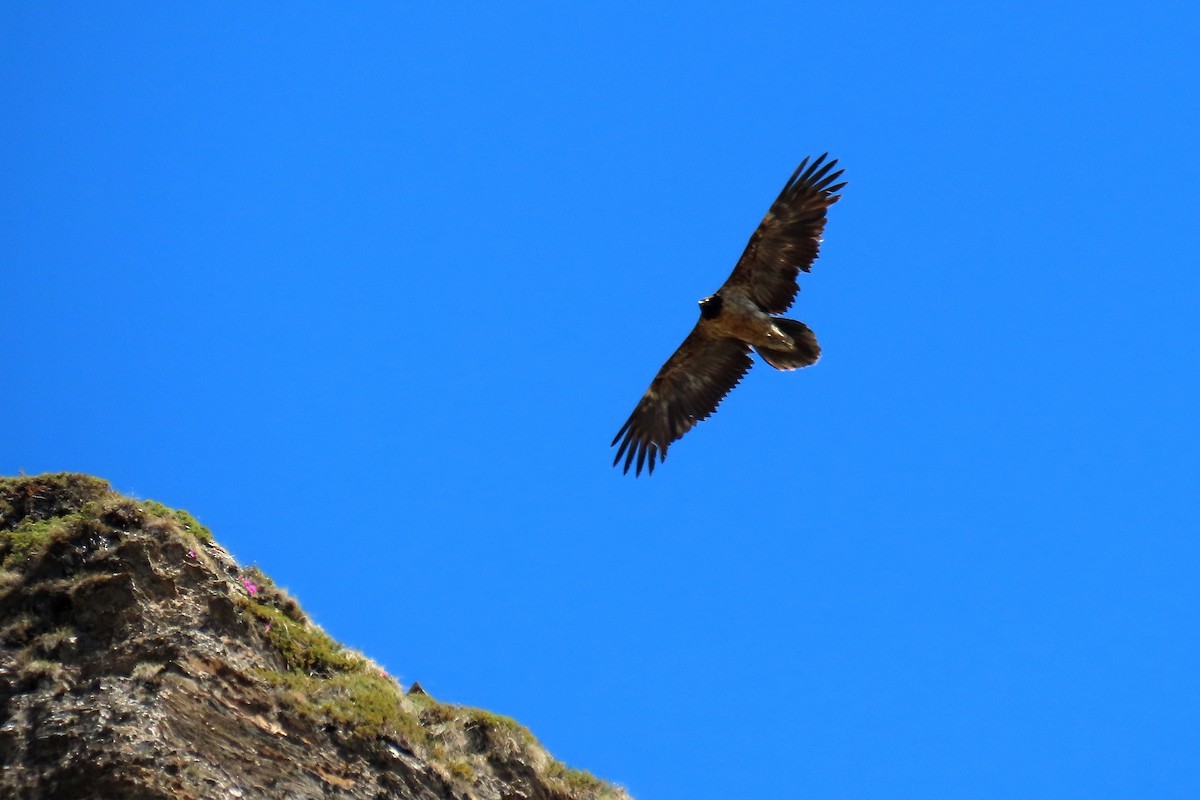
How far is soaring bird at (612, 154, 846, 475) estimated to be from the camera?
17.7m

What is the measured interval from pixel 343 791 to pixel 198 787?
164cm

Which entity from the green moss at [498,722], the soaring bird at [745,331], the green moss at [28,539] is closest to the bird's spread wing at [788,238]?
the soaring bird at [745,331]

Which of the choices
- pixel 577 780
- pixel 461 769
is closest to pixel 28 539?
pixel 461 769

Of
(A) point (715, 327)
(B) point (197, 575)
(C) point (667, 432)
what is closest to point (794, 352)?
(A) point (715, 327)

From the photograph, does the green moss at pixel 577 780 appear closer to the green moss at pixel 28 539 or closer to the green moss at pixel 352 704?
the green moss at pixel 352 704

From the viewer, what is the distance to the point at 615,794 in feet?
49.0

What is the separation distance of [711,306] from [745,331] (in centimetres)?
62

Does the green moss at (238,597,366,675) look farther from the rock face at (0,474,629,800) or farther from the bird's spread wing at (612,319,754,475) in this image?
the bird's spread wing at (612,319,754,475)

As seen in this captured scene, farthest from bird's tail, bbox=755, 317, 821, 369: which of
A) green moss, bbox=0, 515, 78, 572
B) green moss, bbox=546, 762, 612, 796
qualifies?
green moss, bbox=0, 515, 78, 572

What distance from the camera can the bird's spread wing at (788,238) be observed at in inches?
695

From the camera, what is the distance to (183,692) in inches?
476

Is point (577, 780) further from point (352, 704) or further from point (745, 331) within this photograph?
point (745, 331)

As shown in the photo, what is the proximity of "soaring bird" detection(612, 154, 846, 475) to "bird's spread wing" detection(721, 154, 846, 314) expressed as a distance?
0.01m

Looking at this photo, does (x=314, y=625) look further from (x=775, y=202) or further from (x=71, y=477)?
(x=775, y=202)
